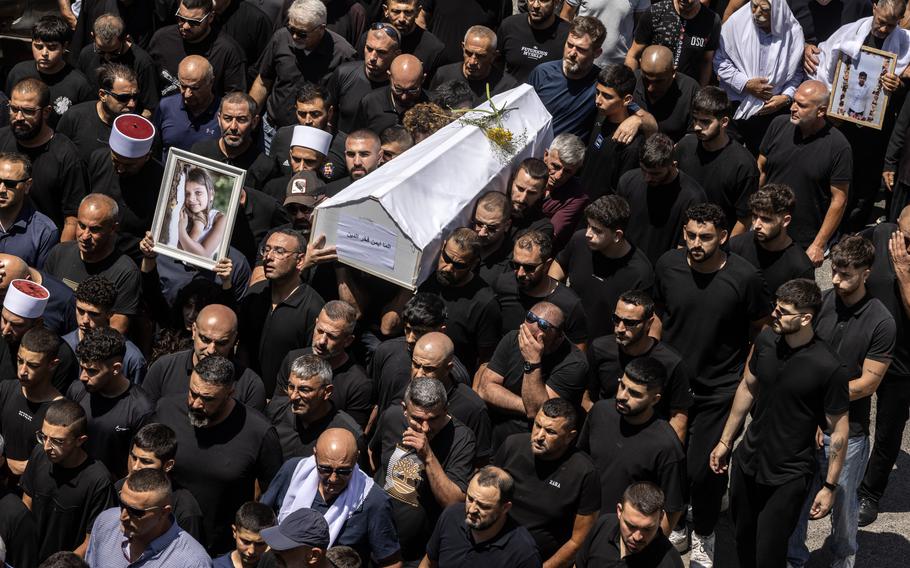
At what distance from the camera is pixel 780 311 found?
8.39 meters

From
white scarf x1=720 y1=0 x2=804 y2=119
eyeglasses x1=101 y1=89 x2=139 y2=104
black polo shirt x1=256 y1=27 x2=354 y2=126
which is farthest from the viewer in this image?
black polo shirt x1=256 y1=27 x2=354 y2=126

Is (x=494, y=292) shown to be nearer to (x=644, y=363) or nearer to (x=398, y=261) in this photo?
(x=398, y=261)

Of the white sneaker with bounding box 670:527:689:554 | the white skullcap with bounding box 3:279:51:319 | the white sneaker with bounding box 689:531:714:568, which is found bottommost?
the white sneaker with bounding box 670:527:689:554

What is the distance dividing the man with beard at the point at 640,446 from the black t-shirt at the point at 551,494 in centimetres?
21

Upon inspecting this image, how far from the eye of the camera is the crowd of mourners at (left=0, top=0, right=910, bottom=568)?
26.6ft

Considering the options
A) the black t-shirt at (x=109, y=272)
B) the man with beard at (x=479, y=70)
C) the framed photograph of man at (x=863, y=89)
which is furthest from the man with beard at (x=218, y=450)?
the framed photograph of man at (x=863, y=89)

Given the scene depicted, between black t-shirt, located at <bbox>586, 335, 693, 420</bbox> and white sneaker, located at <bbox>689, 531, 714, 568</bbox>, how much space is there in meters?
1.02

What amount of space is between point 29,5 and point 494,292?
23.4 feet

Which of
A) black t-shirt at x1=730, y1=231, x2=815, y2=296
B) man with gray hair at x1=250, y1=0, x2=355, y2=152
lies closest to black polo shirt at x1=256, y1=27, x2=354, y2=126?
man with gray hair at x1=250, y1=0, x2=355, y2=152

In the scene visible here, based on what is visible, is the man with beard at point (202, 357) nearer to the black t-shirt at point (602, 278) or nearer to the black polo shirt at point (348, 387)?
the black polo shirt at point (348, 387)

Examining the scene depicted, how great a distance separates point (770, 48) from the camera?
1160 cm

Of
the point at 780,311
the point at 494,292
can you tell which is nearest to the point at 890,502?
the point at 780,311

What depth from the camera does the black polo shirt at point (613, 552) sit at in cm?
758

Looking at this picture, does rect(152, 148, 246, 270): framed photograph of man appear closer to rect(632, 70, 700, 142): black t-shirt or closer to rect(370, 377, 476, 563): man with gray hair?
rect(370, 377, 476, 563): man with gray hair
